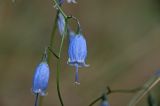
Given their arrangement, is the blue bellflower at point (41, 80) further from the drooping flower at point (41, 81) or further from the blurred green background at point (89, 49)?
the blurred green background at point (89, 49)

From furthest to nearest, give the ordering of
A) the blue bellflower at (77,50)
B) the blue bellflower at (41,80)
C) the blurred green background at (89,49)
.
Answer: the blurred green background at (89,49), the blue bellflower at (77,50), the blue bellflower at (41,80)


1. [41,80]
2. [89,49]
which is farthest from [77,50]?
[89,49]

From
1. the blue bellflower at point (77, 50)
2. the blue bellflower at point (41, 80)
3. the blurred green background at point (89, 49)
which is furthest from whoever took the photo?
the blurred green background at point (89, 49)

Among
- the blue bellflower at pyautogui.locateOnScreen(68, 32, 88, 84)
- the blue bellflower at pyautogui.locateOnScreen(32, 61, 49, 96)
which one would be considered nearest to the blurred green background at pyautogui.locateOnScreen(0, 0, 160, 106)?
the blue bellflower at pyautogui.locateOnScreen(68, 32, 88, 84)

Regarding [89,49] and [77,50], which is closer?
[77,50]

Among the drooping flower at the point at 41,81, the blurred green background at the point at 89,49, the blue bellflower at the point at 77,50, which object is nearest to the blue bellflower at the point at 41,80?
the drooping flower at the point at 41,81

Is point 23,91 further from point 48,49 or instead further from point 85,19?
point 48,49

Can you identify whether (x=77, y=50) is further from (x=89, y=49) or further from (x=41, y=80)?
(x=89, y=49)

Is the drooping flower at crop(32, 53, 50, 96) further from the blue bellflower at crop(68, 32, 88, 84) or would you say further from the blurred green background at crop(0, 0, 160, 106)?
the blurred green background at crop(0, 0, 160, 106)


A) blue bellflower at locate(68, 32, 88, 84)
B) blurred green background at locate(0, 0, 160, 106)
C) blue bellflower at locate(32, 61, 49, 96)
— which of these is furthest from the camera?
blurred green background at locate(0, 0, 160, 106)
